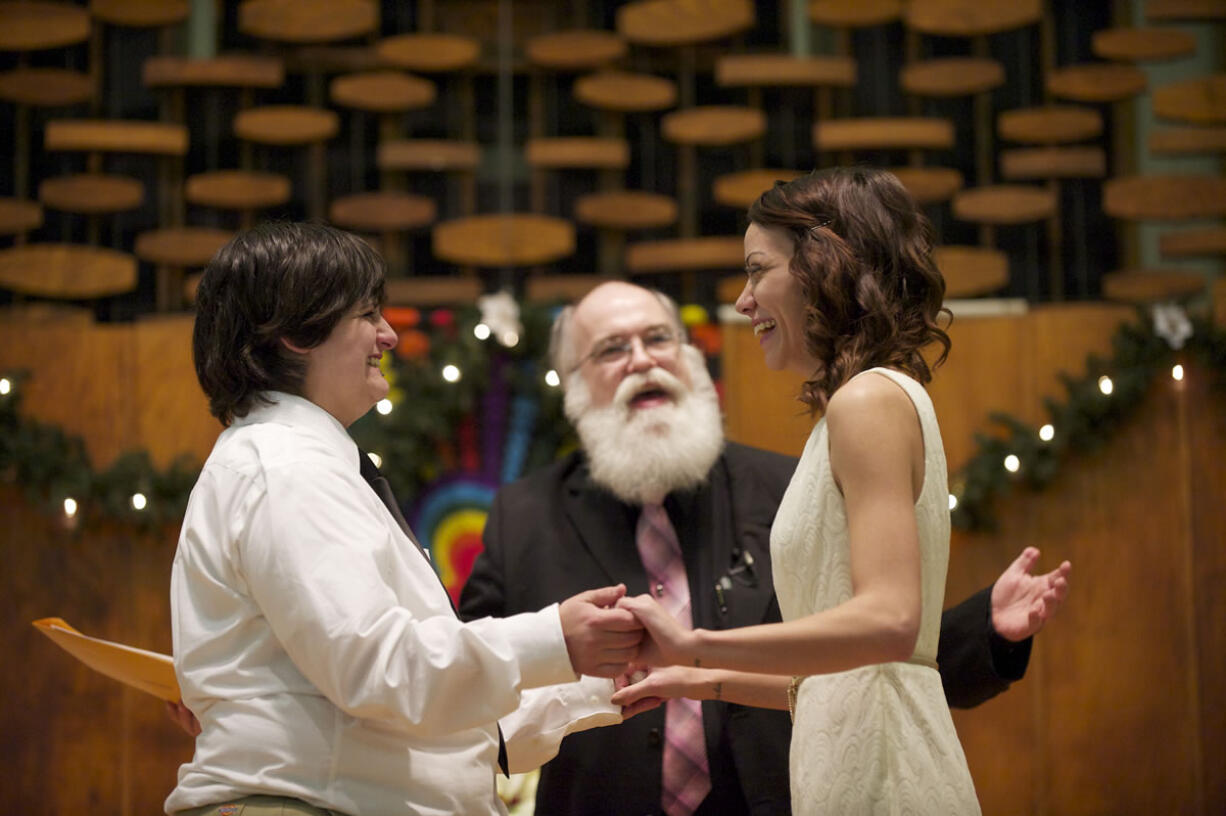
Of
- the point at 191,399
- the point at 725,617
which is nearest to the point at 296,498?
the point at 725,617

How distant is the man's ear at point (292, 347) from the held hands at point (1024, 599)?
1.19m

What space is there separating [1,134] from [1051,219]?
4351 millimetres

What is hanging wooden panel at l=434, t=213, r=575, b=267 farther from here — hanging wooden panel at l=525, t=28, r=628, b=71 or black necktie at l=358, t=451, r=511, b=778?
black necktie at l=358, t=451, r=511, b=778

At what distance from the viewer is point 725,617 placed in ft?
8.46

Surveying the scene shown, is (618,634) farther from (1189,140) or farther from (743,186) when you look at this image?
(1189,140)

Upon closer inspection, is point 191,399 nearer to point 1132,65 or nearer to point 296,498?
point 296,498

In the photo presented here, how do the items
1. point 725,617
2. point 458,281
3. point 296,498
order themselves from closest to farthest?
point 296,498, point 725,617, point 458,281

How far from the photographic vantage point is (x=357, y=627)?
1513 mm

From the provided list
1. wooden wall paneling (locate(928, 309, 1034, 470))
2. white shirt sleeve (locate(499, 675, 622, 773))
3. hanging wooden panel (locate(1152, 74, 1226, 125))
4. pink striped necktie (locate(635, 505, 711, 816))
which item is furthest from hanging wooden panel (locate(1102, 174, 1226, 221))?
white shirt sleeve (locate(499, 675, 622, 773))

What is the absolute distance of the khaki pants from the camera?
1.52m

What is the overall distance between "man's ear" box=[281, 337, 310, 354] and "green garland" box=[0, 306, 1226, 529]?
2.25 meters

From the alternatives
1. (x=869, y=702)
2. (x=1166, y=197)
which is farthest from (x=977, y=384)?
(x=869, y=702)

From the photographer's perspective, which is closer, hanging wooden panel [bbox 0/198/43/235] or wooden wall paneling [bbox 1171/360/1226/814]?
wooden wall paneling [bbox 1171/360/1226/814]

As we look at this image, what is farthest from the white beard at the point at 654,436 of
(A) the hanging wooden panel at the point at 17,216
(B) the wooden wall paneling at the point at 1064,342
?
(A) the hanging wooden panel at the point at 17,216
